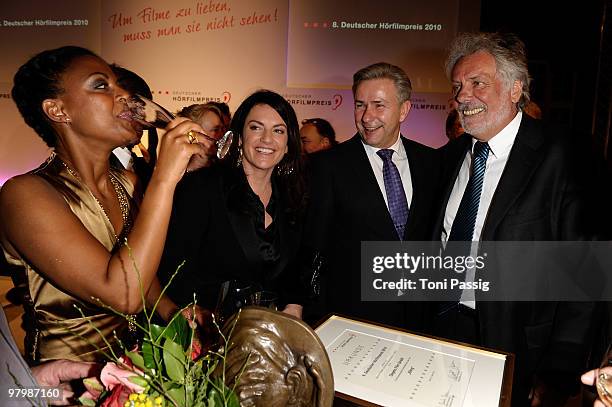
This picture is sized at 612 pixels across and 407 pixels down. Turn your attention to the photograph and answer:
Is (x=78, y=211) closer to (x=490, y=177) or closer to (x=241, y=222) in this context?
(x=241, y=222)

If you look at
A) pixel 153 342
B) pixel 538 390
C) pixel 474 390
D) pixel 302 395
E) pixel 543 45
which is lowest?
pixel 538 390

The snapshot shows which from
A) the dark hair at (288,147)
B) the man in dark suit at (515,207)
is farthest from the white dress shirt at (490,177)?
the dark hair at (288,147)

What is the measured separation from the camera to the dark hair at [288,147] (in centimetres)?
241

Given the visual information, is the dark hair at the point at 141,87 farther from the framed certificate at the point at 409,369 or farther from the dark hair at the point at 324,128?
the framed certificate at the point at 409,369

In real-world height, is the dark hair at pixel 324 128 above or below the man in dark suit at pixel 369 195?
above

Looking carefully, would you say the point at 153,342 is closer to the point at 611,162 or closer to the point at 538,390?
the point at 538,390

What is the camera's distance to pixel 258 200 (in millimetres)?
2311

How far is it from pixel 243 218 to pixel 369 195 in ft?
2.38

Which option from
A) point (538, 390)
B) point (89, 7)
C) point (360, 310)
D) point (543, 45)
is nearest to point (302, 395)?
point (538, 390)

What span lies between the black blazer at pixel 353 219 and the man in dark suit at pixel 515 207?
0.95ft

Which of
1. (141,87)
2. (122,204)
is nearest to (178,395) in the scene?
(122,204)

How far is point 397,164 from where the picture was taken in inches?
105

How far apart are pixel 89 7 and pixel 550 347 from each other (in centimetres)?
563

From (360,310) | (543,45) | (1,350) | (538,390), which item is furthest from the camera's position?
(543,45)
